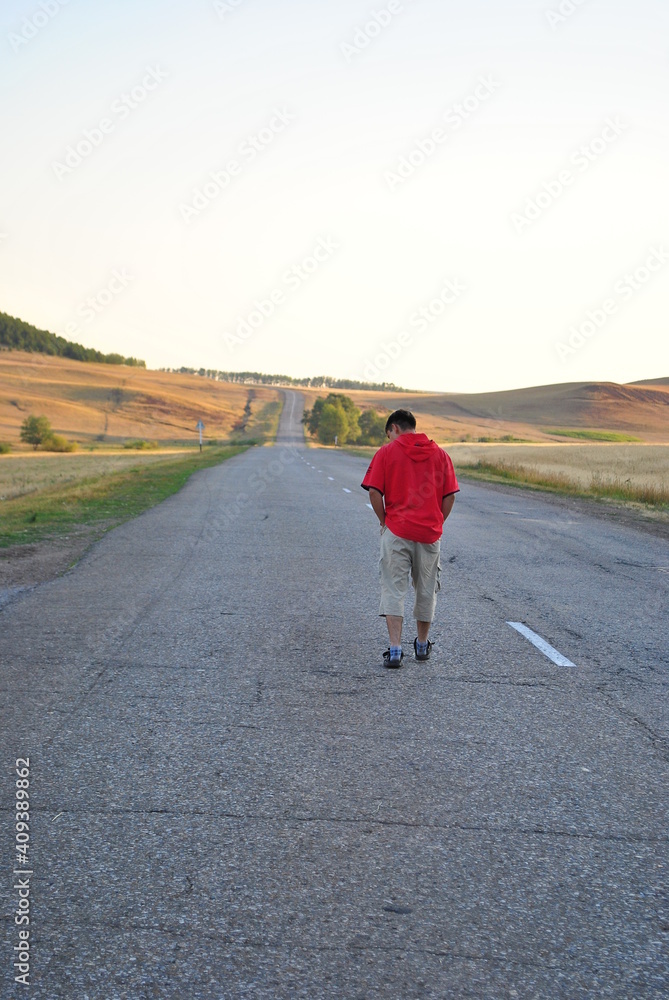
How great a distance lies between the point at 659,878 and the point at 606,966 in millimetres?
693

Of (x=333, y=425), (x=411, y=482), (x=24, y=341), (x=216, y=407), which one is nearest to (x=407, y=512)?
(x=411, y=482)

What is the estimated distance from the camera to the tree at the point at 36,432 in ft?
291

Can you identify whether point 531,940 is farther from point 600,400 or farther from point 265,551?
point 600,400

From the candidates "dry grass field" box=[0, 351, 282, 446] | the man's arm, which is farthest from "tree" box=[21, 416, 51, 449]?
the man's arm

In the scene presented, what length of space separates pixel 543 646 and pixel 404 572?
1.44 meters

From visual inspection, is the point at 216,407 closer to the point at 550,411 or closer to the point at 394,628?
the point at 550,411

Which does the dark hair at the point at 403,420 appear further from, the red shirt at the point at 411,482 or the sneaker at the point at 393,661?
the sneaker at the point at 393,661

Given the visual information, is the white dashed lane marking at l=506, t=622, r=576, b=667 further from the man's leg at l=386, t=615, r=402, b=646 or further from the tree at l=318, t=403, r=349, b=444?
the tree at l=318, t=403, r=349, b=444

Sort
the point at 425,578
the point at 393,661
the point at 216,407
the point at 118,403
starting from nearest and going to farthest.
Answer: the point at 393,661, the point at 425,578, the point at 118,403, the point at 216,407

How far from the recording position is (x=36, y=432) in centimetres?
8881

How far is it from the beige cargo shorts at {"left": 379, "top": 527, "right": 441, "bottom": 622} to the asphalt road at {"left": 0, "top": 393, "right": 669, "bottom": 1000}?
17.8 inches

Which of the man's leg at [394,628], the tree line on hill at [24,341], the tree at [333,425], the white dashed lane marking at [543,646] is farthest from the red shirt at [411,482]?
the tree line on hill at [24,341]

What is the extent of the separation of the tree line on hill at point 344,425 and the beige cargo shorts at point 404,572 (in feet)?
301

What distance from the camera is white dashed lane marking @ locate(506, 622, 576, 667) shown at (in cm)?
674
